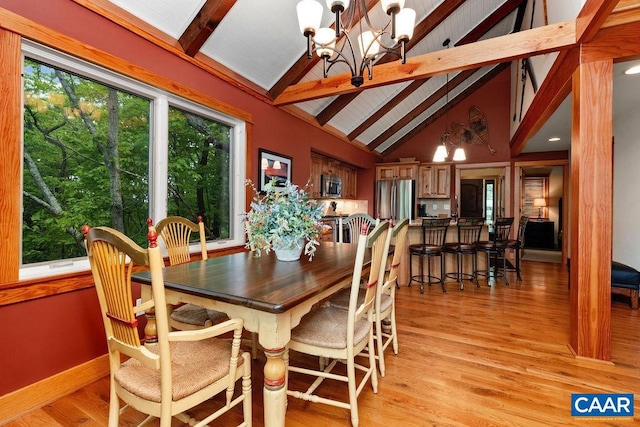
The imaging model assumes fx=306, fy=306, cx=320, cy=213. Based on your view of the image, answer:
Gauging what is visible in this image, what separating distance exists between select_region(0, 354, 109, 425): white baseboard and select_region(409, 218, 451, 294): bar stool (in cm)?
354

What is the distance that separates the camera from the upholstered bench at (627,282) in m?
3.52

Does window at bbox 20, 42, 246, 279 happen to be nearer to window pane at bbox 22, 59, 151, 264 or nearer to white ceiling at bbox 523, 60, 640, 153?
window pane at bbox 22, 59, 151, 264

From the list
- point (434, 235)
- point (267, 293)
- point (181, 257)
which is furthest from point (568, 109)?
point (181, 257)

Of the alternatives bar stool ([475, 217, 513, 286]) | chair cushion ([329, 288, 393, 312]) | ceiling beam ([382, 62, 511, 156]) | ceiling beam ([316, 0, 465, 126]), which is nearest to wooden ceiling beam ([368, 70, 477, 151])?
ceiling beam ([382, 62, 511, 156])

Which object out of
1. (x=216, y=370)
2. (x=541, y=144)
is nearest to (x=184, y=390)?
(x=216, y=370)

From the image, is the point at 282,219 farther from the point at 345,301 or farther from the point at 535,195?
the point at 535,195

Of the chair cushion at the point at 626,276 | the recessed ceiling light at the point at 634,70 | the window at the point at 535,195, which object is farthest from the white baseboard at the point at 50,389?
the window at the point at 535,195

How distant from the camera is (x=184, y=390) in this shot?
117 cm

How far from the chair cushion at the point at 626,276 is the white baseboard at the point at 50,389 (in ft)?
17.2

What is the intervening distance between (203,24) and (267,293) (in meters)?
2.45

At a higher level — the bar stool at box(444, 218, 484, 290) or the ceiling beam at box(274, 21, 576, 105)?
the ceiling beam at box(274, 21, 576, 105)

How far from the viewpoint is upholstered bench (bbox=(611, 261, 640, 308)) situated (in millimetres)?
3516

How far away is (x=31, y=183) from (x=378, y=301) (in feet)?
7.65

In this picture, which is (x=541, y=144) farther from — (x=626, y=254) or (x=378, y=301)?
(x=378, y=301)
